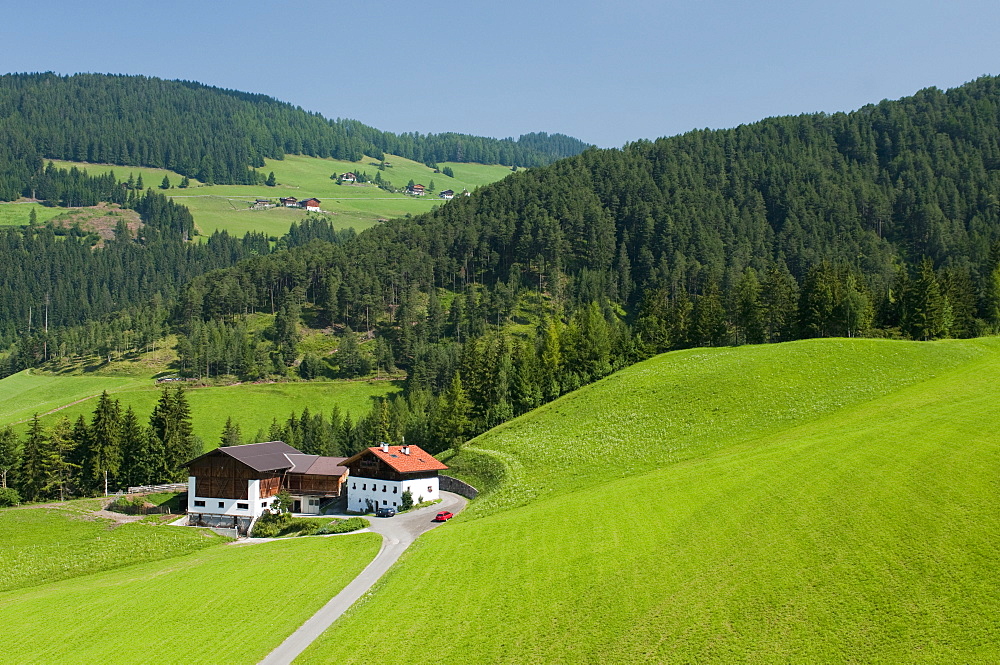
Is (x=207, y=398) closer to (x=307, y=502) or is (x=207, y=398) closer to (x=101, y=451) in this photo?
(x=101, y=451)

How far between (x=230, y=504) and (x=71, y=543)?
20368mm

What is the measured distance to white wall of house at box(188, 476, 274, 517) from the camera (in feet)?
268

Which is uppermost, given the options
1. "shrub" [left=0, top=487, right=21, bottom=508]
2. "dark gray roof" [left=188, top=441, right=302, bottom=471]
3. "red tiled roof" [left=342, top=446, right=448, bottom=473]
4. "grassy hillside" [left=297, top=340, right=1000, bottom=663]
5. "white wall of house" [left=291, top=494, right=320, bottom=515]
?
"grassy hillside" [left=297, top=340, right=1000, bottom=663]

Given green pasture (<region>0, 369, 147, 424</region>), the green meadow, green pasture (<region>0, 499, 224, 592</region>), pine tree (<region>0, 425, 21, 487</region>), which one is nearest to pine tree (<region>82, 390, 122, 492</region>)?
pine tree (<region>0, 425, 21, 487</region>)

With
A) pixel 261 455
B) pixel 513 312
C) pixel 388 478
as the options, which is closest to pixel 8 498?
pixel 261 455

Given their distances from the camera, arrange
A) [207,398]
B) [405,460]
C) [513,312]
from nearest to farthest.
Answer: [405,460] → [207,398] → [513,312]

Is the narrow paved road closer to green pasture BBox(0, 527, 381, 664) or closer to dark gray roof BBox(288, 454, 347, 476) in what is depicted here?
green pasture BBox(0, 527, 381, 664)

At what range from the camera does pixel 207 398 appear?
136625 mm

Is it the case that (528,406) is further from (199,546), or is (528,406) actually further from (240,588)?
(240,588)

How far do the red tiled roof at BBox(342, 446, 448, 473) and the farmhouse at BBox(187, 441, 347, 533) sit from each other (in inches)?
202

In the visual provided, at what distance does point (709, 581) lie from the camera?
3266 cm

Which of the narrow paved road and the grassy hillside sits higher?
the grassy hillside

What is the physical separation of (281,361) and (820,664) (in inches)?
5573

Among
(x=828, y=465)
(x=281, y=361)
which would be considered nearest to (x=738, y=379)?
(x=828, y=465)
